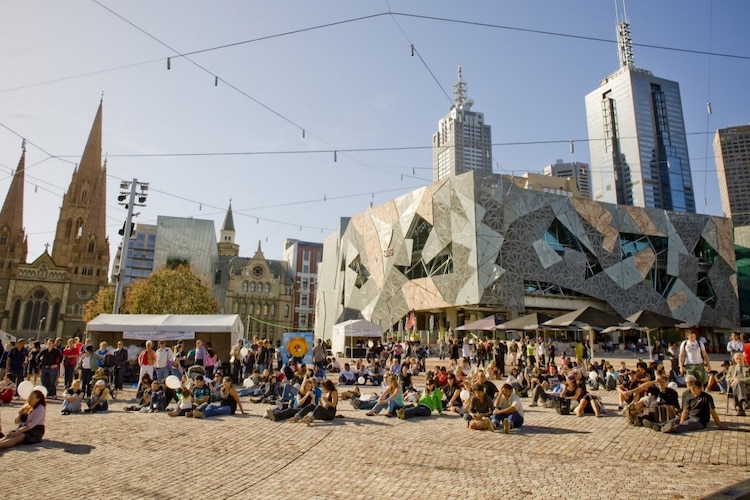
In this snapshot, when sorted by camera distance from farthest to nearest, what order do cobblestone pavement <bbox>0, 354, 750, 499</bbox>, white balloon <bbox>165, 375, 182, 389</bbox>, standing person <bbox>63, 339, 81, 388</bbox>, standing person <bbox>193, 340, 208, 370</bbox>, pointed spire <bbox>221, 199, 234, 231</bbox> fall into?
pointed spire <bbox>221, 199, 234, 231</bbox>
standing person <bbox>193, 340, 208, 370</bbox>
standing person <bbox>63, 339, 81, 388</bbox>
white balloon <bbox>165, 375, 182, 389</bbox>
cobblestone pavement <bbox>0, 354, 750, 499</bbox>

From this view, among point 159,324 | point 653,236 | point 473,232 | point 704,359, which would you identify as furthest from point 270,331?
point 704,359

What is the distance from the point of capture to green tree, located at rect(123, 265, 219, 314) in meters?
44.9

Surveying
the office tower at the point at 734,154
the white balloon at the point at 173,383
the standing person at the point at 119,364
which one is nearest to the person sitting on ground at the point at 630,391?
the white balloon at the point at 173,383

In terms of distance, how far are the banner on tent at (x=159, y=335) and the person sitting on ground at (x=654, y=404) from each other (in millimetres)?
16343

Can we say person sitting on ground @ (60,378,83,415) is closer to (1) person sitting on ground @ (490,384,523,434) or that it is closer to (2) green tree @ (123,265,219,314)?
(1) person sitting on ground @ (490,384,523,434)

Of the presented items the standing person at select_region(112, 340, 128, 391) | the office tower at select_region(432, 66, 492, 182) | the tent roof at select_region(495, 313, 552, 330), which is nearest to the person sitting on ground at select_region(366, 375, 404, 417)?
the standing person at select_region(112, 340, 128, 391)

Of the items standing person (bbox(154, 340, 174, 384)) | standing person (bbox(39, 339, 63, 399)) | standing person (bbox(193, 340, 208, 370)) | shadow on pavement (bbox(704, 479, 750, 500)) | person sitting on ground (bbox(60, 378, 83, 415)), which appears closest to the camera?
shadow on pavement (bbox(704, 479, 750, 500))

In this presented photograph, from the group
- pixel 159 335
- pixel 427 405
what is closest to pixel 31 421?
pixel 427 405

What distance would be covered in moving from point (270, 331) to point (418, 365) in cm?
6319

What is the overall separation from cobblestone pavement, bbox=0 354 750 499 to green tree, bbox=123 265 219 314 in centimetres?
3608

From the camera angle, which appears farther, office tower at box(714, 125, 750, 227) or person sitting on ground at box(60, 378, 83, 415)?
office tower at box(714, 125, 750, 227)

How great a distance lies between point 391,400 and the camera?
12273 millimetres

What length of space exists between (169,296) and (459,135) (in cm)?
12153

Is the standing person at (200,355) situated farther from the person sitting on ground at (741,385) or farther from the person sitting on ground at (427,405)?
the person sitting on ground at (741,385)
